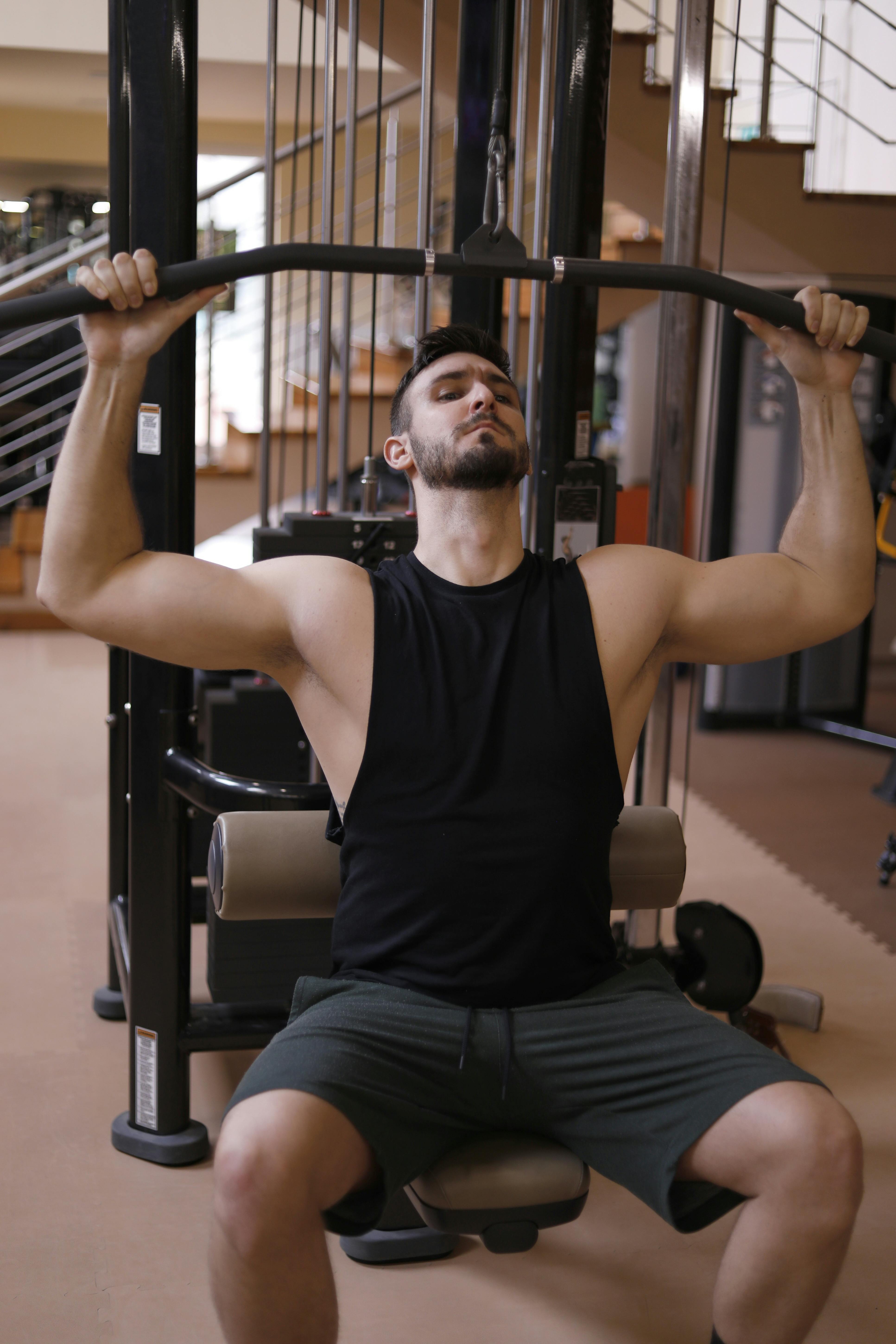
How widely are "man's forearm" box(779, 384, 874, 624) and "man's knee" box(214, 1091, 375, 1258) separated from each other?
93 cm

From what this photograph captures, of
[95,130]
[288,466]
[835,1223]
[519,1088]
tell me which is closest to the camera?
[835,1223]

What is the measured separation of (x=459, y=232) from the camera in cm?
243

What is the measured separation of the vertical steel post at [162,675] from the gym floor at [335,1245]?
0.14 m

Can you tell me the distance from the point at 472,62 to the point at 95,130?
8.00 m

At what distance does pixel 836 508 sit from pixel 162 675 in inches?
42.4

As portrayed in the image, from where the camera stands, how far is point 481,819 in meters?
1.43

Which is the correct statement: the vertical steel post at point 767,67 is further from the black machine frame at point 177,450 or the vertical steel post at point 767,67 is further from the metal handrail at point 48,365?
the metal handrail at point 48,365

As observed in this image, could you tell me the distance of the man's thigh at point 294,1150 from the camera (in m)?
1.17

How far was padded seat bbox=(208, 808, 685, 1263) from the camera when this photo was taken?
50.2 inches

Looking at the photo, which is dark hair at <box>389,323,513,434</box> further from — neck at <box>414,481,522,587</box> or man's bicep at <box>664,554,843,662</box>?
man's bicep at <box>664,554,843,662</box>

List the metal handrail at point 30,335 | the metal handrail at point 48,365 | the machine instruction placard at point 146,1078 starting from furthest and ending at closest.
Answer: the metal handrail at point 48,365 < the metal handrail at point 30,335 < the machine instruction placard at point 146,1078

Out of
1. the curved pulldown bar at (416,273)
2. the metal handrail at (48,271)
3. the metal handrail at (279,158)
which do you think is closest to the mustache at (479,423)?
Result: the curved pulldown bar at (416,273)

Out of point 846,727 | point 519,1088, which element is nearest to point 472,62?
point 519,1088

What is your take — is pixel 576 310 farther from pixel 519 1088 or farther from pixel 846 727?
pixel 846 727
